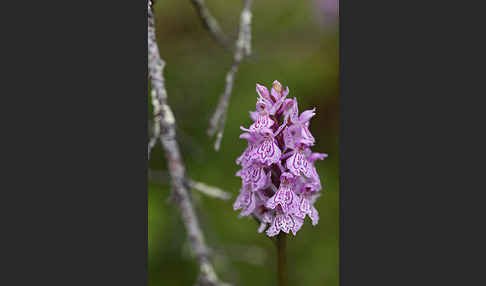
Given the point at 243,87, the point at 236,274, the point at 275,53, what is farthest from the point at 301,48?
the point at 236,274

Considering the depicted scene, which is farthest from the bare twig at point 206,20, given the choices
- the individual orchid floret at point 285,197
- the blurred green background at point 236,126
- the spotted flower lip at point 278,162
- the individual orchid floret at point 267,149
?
the individual orchid floret at point 285,197

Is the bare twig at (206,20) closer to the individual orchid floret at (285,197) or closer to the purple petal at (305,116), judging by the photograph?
the purple petal at (305,116)

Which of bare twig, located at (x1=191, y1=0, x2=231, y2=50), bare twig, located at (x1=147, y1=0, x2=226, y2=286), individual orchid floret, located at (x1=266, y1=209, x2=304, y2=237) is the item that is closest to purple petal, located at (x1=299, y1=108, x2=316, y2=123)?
individual orchid floret, located at (x1=266, y1=209, x2=304, y2=237)

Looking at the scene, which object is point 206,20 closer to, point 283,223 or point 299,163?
point 299,163

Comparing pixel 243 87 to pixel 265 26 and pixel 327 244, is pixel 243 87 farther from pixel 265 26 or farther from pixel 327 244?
pixel 327 244

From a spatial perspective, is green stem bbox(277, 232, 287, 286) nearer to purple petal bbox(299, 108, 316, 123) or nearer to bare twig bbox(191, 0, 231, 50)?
purple petal bbox(299, 108, 316, 123)
